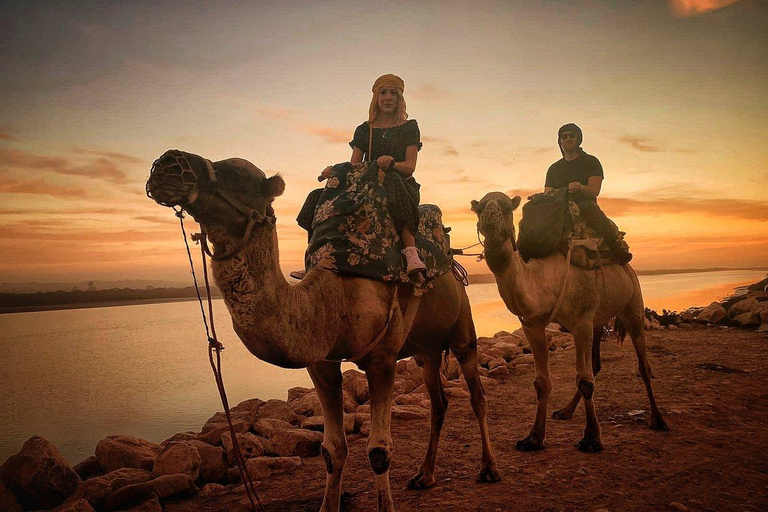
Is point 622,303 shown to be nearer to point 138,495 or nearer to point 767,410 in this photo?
point 767,410

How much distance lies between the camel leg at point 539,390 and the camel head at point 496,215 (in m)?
1.73

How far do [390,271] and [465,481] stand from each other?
257 centimetres

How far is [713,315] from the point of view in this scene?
16094mm

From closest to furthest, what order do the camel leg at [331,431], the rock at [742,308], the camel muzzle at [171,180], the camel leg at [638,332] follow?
the camel muzzle at [171,180] → the camel leg at [331,431] → the camel leg at [638,332] → the rock at [742,308]

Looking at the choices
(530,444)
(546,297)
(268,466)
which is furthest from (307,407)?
(546,297)

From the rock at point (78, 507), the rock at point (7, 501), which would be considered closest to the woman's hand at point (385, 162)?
the rock at point (78, 507)

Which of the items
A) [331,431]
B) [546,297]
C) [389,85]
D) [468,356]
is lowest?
[331,431]

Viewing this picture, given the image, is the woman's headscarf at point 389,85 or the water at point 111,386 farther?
the water at point 111,386

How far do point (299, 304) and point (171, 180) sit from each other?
1057mm

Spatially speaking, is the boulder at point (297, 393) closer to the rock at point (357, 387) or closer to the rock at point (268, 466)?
the rock at point (357, 387)

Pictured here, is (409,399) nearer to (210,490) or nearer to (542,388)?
(542,388)

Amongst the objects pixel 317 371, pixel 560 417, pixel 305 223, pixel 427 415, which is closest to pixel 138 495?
pixel 317 371

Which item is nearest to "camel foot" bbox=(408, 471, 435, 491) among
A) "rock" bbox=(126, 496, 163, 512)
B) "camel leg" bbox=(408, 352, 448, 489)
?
"camel leg" bbox=(408, 352, 448, 489)

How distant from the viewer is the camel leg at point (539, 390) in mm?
5684
